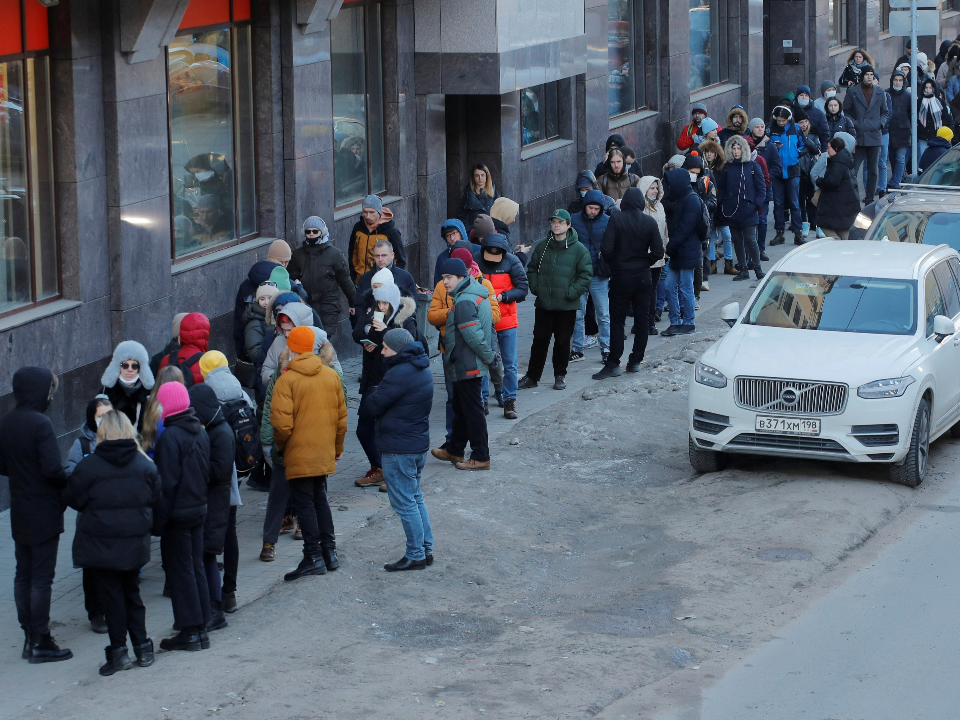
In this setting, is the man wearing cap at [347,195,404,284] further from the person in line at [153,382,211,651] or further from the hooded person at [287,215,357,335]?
the person in line at [153,382,211,651]

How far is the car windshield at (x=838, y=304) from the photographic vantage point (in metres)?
11.5

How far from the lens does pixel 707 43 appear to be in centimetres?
2698

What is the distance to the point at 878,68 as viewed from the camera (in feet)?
120

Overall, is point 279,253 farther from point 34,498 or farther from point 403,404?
point 34,498

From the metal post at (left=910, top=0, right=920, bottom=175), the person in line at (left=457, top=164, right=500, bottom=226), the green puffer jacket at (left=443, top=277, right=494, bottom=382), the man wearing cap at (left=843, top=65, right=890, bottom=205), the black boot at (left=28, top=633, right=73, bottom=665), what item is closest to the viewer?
the black boot at (left=28, top=633, right=73, bottom=665)

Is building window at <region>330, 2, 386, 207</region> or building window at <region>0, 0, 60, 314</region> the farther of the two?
building window at <region>330, 2, 386, 207</region>

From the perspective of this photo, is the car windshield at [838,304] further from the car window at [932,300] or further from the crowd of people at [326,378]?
the crowd of people at [326,378]

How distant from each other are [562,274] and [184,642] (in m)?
6.36

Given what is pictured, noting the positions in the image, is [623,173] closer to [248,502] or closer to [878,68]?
[248,502]

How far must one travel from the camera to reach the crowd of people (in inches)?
304

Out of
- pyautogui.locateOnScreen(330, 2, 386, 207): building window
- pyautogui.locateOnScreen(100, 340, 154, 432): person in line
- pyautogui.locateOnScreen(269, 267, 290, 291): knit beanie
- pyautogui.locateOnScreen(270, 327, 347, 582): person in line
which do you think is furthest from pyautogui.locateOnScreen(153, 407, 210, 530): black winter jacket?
pyautogui.locateOnScreen(330, 2, 386, 207): building window

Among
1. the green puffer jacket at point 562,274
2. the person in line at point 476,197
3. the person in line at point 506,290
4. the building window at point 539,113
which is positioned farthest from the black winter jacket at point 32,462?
the building window at point 539,113

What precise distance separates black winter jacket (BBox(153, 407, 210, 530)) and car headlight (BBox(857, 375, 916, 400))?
498cm

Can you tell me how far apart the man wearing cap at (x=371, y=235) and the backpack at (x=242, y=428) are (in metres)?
5.75
